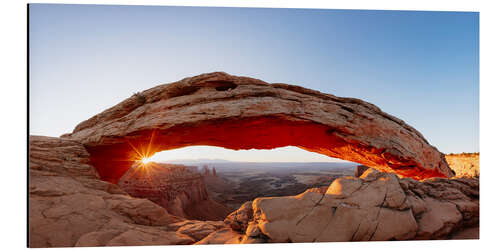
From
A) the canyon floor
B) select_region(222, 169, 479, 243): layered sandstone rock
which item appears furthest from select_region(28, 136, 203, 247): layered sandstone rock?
the canyon floor

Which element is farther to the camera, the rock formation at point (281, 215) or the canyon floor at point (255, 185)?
the canyon floor at point (255, 185)

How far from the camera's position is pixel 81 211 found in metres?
5.41

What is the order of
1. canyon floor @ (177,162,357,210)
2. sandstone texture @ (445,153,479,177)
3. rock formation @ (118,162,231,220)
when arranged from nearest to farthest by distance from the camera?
sandstone texture @ (445,153,479,177), rock formation @ (118,162,231,220), canyon floor @ (177,162,357,210)

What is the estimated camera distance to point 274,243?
4066mm

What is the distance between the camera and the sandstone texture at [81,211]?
4691mm

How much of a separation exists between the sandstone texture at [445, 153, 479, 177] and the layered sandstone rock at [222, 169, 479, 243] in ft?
8.43

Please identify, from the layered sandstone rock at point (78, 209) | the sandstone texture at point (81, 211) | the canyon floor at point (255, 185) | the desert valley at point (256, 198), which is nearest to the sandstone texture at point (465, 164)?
the desert valley at point (256, 198)

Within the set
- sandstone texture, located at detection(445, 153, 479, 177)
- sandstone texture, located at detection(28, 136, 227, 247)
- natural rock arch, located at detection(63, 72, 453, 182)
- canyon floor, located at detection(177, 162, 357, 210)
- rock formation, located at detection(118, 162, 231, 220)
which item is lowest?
canyon floor, located at detection(177, 162, 357, 210)

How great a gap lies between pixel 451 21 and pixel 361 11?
282cm

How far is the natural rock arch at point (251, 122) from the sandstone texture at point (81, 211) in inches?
39.3

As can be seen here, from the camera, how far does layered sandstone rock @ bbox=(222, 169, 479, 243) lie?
4227 millimetres

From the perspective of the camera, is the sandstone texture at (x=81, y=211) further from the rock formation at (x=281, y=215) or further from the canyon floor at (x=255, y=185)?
the canyon floor at (x=255, y=185)

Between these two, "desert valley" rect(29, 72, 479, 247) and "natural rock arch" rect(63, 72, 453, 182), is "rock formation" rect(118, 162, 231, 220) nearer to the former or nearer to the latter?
"desert valley" rect(29, 72, 479, 247)
